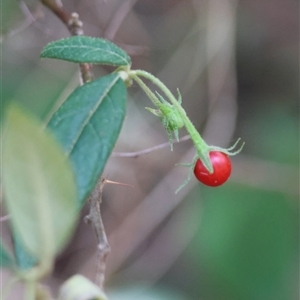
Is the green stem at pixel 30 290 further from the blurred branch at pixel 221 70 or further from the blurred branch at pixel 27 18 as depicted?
the blurred branch at pixel 221 70

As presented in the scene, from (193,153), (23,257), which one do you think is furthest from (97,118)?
(193,153)

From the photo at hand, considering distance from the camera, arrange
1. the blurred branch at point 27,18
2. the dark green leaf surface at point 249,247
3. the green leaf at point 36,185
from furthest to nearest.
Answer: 1. the dark green leaf surface at point 249,247
2. the blurred branch at point 27,18
3. the green leaf at point 36,185

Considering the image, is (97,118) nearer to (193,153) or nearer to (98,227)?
(98,227)

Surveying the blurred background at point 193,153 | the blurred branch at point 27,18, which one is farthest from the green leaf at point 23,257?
the blurred background at point 193,153

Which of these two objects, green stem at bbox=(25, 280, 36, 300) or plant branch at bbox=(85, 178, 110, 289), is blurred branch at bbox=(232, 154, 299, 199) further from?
green stem at bbox=(25, 280, 36, 300)

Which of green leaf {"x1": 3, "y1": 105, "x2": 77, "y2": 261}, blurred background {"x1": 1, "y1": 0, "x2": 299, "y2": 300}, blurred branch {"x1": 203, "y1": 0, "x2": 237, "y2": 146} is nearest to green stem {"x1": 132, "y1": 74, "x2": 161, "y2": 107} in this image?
green leaf {"x1": 3, "y1": 105, "x2": 77, "y2": 261}

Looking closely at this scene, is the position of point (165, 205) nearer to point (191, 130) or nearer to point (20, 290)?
point (20, 290)
